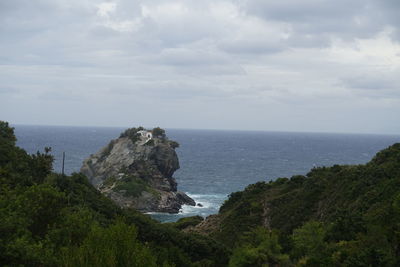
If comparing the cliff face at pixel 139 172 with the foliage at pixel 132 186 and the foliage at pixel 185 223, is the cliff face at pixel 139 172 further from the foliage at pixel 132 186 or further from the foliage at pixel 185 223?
the foliage at pixel 185 223

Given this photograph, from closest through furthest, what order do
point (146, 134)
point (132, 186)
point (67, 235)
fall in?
1. point (67, 235)
2. point (132, 186)
3. point (146, 134)

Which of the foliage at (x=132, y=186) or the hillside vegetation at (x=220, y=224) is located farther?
the foliage at (x=132, y=186)

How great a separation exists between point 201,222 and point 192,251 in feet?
85.5

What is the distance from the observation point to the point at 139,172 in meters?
109

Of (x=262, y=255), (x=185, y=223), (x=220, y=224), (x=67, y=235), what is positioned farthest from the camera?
(x=185, y=223)

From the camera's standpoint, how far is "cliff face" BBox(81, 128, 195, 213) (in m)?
97.6

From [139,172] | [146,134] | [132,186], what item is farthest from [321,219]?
[146,134]

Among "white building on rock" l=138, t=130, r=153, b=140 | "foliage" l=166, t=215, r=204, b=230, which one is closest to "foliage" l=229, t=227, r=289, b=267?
"foliage" l=166, t=215, r=204, b=230

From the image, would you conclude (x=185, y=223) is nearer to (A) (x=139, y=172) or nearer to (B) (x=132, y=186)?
(B) (x=132, y=186)

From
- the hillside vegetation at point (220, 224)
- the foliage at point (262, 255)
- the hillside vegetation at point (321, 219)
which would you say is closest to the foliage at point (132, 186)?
the hillside vegetation at point (220, 224)

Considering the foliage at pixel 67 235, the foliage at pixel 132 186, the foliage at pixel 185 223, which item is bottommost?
the foliage at pixel 185 223

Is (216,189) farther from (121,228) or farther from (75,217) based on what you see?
(121,228)

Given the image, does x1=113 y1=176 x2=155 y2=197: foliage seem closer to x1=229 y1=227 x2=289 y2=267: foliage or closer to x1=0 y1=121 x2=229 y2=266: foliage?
x1=0 y1=121 x2=229 y2=266: foliage

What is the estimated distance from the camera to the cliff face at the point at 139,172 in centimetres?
9759
